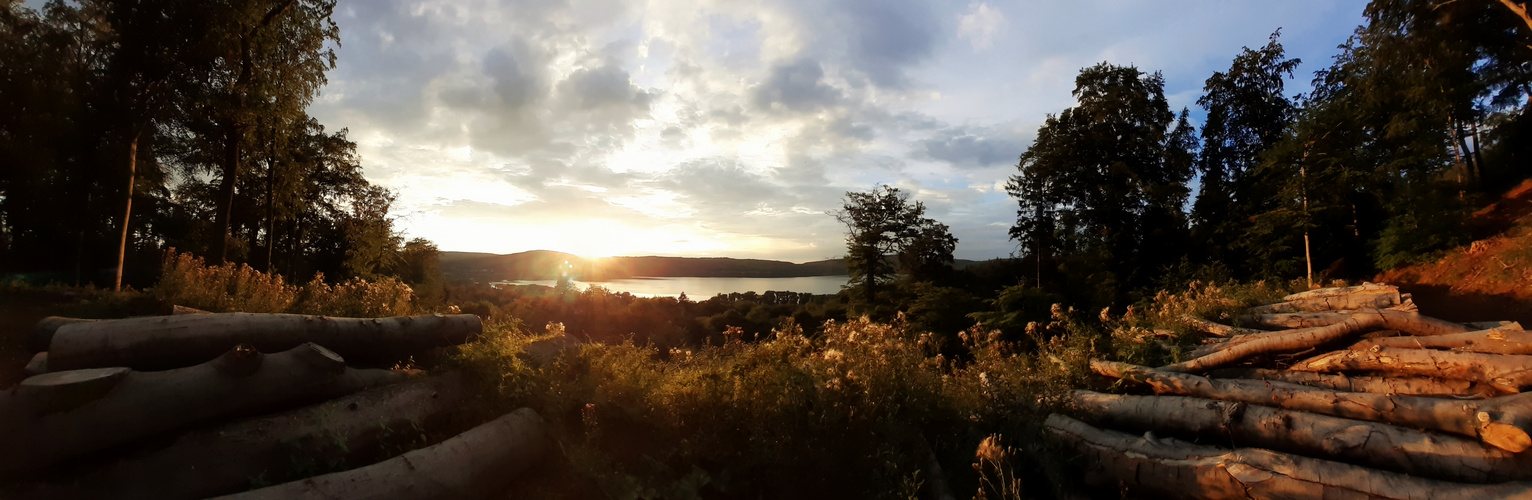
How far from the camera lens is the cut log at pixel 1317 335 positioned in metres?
5.91

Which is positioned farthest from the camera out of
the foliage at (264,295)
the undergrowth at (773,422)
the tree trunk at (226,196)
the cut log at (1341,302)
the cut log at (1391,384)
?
the tree trunk at (226,196)

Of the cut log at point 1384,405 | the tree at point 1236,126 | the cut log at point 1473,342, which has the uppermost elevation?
the tree at point 1236,126

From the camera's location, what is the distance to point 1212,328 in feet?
25.3

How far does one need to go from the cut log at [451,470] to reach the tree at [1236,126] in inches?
1102

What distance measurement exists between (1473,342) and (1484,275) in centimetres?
1215

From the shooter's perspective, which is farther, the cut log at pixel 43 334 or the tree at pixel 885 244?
the tree at pixel 885 244

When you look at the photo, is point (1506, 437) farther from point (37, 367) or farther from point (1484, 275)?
point (1484, 275)

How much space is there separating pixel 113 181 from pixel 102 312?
21471 mm

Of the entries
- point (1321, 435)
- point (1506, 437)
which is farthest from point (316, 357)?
point (1506, 437)

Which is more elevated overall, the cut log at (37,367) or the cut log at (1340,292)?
the cut log at (1340,292)

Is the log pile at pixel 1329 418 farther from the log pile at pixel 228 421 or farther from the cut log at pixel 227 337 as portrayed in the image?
the cut log at pixel 227 337

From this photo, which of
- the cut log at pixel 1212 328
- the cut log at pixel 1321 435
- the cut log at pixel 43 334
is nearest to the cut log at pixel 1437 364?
the cut log at pixel 1321 435

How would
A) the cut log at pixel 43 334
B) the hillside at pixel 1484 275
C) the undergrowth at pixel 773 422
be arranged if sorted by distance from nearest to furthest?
the undergrowth at pixel 773 422, the cut log at pixel 43 334, the hillside at pixel 1484 275

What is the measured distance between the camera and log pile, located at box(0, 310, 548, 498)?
3.09 metres
